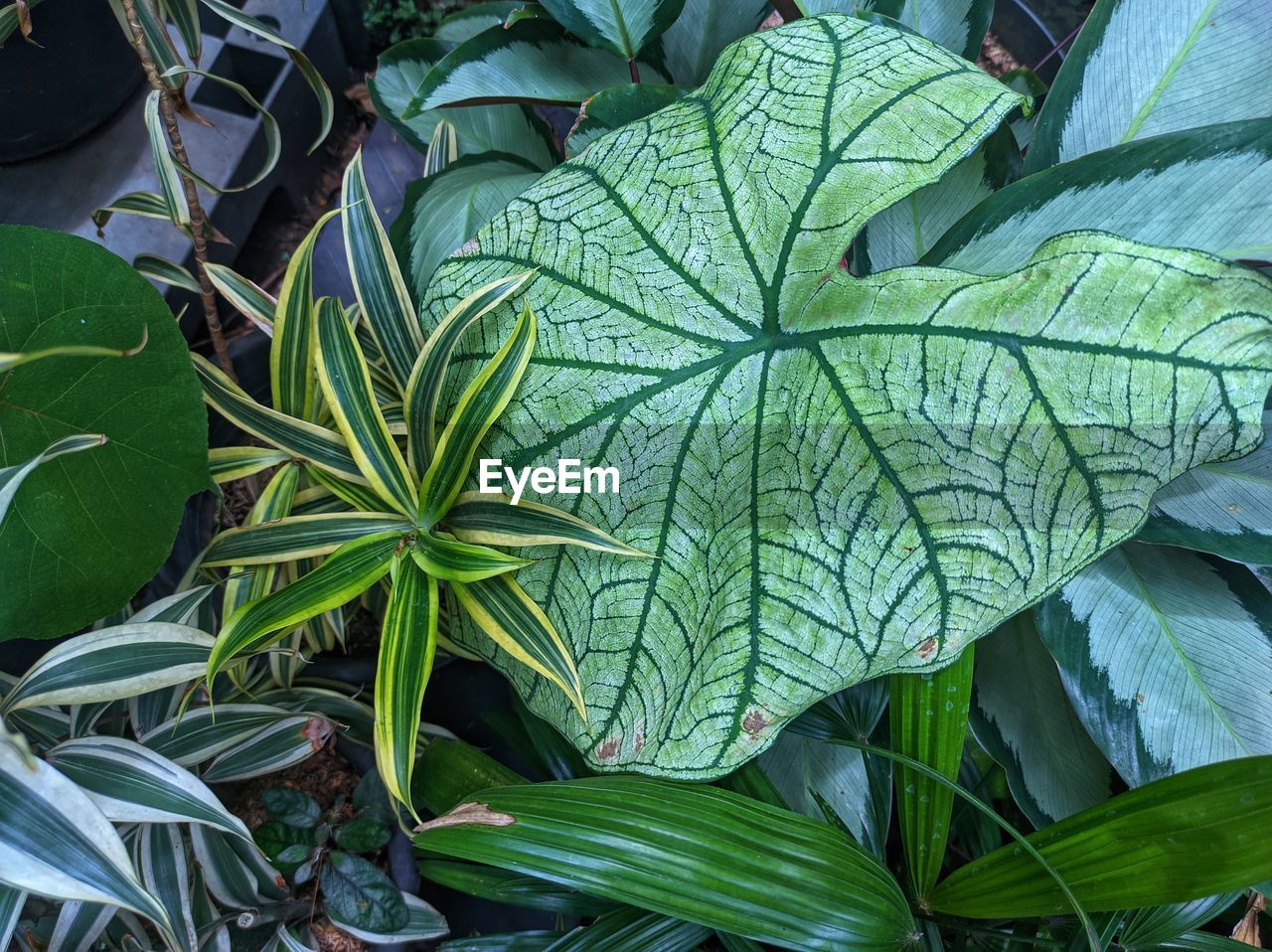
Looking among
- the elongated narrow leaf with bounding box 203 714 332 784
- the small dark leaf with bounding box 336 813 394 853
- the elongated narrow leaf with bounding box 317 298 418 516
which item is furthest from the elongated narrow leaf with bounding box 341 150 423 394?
the small dark leaf with bounding box 336 813 394 853

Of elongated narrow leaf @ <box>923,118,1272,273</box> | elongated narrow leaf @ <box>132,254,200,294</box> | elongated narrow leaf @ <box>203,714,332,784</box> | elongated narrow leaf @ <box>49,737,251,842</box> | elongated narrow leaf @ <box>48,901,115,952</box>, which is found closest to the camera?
elongated narrow leaf @ <box>923,118,1272,273</box>

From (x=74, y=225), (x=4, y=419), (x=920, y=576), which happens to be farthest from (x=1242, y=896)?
(x=74, y=225)

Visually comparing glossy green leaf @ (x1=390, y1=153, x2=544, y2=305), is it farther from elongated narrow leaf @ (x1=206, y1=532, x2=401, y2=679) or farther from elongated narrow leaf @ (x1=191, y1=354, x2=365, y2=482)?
elongated narrow leaf @ (x1=206, y1=532, x2=401, y2=679)

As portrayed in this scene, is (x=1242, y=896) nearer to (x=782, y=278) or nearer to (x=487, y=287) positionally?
(x=782, y=278)

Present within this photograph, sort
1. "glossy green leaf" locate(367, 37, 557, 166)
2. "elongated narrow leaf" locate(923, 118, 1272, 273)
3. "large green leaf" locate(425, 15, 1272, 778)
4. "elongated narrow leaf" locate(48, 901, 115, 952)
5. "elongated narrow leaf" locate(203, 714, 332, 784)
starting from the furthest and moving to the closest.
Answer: "glossy green leaf" locate(367, 37, 557, 166), "elongated narrow leaf" locate(203, 714, 332, 784), "elongated narrow leaf" locate(48, 901, 115, 952), "elongated narrow leaf" locate(923, 118, 1272, 273), "large green leaf" locate(425, 15, 1272, 778)

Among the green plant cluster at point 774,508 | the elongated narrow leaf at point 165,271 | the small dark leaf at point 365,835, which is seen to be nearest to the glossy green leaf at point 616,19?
the green plant cluster at point 774,508

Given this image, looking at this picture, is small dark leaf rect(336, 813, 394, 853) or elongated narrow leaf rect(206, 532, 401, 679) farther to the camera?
small dark leaf rect(336, 813, 394, 853)

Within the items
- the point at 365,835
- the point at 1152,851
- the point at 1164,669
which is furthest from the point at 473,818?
the point at 1164,669

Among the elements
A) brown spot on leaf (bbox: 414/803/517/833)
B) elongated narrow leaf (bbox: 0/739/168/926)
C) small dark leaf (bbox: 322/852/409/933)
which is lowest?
small dark leaf (bbox: 322/852/409/933)
